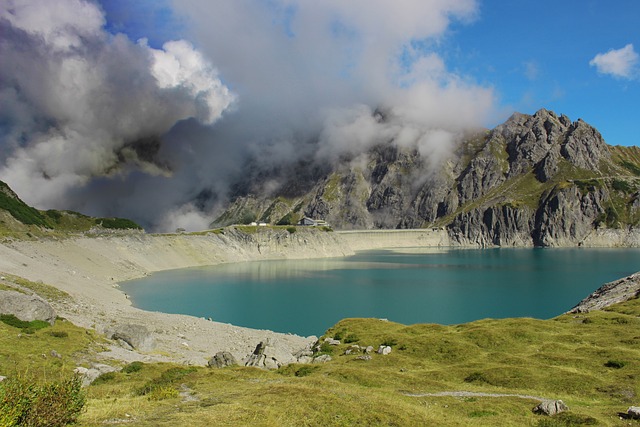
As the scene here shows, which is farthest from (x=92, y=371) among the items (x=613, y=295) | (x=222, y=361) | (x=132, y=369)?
(x=613, y=295)

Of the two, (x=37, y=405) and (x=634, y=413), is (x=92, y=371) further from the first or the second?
(x=634, y=413)

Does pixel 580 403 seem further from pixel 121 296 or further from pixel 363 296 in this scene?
pixel 121 296

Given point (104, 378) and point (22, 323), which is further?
point (22, 323)

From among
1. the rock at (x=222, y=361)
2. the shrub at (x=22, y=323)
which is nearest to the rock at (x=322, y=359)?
the rock at (x=222, y=361)

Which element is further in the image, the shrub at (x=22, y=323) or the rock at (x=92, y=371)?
the shrub at (x=22, y=323)

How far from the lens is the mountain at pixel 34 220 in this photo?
12231cm

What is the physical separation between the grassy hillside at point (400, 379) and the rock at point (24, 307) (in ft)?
6.10

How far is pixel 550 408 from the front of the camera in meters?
18.6

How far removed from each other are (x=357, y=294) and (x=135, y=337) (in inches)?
2310

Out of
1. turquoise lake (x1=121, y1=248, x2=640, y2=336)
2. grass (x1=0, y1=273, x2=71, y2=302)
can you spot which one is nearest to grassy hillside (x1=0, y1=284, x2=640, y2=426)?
grass (x1=0, y1=273, x2=71, y2=302)

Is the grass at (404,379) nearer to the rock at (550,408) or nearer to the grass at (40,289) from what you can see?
the rock at (550,408)

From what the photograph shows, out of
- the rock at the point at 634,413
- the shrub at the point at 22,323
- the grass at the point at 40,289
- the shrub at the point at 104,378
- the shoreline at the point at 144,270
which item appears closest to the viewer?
the rock at the point at 634,413

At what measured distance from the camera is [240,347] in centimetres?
4997

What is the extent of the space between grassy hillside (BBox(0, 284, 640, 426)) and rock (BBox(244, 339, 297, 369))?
11.7ft
